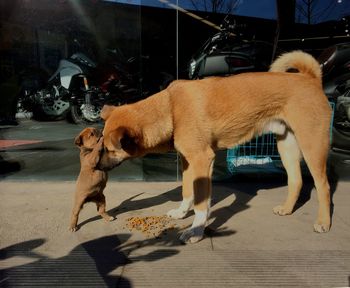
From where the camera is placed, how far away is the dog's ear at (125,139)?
362 cm

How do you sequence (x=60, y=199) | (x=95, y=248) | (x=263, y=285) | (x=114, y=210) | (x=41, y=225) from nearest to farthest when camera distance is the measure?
(x=263, y=285), (x=95, y=248), (x=41, y=225), (x=114, y=210), (x=60, y=199)

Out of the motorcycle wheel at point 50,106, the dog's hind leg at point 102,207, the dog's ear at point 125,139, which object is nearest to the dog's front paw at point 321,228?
the dog's ear at point 125,139

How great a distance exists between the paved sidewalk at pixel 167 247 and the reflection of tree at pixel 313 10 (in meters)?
2.78

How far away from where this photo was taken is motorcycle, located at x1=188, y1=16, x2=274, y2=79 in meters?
5.86

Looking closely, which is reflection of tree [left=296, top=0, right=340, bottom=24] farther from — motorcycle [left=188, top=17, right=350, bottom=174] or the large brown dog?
the large brown dog

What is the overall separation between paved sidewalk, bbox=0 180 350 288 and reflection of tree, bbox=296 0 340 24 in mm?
2781

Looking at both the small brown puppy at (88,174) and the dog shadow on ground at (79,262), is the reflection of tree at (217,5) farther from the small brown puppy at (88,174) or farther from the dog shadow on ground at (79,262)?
the dog shadow on ground at (79,262)

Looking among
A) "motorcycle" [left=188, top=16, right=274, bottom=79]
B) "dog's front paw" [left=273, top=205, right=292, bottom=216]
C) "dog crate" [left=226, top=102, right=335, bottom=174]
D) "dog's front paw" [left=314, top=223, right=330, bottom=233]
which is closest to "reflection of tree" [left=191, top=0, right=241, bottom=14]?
"motorcycle" [left=188, top=16, right=274, bottom=79]

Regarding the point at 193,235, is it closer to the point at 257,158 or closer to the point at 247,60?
the point at 257,158

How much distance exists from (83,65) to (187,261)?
370cm

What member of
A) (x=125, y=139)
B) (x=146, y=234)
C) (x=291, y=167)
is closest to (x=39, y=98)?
(x=125, y=139)

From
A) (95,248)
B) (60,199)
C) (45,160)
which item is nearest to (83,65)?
(45,160)

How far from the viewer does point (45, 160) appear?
6.19 m

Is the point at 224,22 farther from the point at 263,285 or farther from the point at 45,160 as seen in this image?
the point at 263,285
